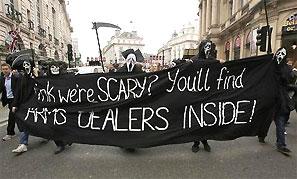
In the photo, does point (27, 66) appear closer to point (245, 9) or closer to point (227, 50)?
point (245, 9)

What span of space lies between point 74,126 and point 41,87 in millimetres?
926

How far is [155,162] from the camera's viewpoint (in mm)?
4109

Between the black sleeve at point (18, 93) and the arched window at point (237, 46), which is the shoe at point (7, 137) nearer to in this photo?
the black sleeve at point (18, 93)

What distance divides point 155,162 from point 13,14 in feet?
69.2

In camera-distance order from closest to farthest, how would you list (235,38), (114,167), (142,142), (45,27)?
1. (114,167)
2. (142,142)
3. (235,38)
4. (45,27)

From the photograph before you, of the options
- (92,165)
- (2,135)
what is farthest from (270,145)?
(2,135)

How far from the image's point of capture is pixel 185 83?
4367mm

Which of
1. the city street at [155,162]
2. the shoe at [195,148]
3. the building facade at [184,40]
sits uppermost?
the building facade at [184,40]

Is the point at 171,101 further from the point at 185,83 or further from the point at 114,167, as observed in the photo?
the point at 114,167

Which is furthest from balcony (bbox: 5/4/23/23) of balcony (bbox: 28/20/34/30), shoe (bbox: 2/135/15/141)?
shoe (bbox: 2/135/15/141)

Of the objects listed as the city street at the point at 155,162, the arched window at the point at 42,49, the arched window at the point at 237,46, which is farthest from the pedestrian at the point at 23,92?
the arched window at the point at 42,49

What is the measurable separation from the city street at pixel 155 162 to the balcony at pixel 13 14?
1835 centimetres

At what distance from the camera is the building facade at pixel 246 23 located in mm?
16141

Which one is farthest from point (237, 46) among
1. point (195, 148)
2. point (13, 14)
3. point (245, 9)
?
point (195, 148)
